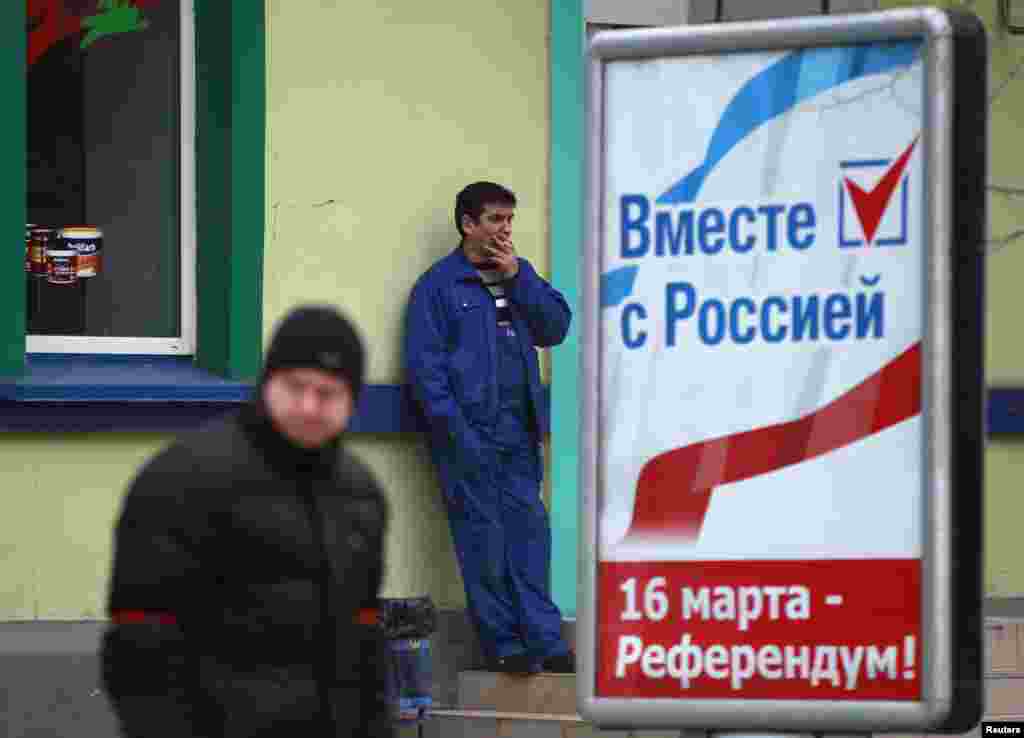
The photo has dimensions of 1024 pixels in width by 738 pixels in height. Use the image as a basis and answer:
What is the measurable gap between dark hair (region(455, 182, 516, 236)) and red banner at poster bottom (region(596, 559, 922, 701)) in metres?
3.85

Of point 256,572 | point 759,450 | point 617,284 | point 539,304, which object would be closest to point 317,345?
point 256,572

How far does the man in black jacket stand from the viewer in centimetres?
386

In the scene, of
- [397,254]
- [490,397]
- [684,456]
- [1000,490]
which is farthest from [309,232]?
[684,456]

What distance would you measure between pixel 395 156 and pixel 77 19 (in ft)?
4.56

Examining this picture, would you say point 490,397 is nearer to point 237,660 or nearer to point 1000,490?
point 1000,490

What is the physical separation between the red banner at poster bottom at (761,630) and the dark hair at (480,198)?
385cm

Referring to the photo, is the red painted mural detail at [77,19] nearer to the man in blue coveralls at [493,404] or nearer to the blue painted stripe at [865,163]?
the man in blue coveralls at [493,404]

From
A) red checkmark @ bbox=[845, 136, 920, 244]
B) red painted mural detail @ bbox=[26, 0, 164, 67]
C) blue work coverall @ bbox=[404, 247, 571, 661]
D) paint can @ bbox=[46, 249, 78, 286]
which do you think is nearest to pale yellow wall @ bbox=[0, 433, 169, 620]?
paint can @ bbox=[46, 249, 78, 286]

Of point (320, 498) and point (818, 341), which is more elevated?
point (818, 341)

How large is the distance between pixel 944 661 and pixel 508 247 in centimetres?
410

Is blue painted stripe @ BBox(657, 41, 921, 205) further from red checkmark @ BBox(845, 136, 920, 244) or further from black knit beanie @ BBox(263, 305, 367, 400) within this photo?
black knit beanie @ BBox(263, 305, 367, 400)

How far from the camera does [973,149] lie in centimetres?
465

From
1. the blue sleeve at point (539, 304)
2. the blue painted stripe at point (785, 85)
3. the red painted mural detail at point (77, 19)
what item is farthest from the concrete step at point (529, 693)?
the blue painted stripe at point (785, 85)

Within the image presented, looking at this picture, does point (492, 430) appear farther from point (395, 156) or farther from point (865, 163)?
point (865, 163)
